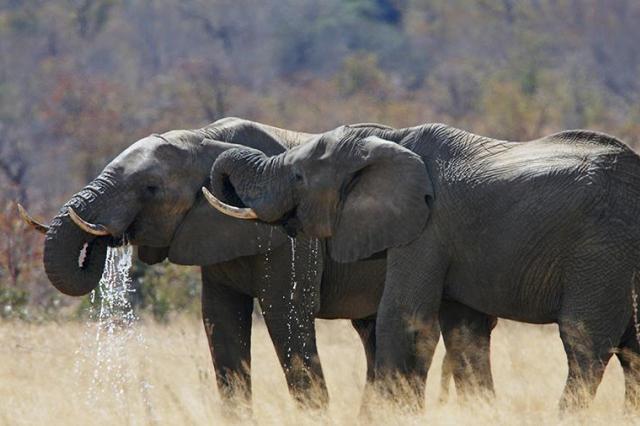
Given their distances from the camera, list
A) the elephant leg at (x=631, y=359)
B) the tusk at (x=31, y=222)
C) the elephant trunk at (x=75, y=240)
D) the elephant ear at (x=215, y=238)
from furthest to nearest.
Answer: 1. the tusk at (x=31, y=222)
2. the elephant ear at (x=215, y=238)
3. the elephant trunk at (x=75, y=240)
4. the elephant leg at (x=631, y=359)

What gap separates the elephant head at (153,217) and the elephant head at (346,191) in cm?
98

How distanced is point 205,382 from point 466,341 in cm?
167

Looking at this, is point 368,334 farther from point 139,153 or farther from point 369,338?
point 139,153

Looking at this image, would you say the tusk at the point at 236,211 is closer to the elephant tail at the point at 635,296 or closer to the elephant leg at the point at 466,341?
the elephant leg at the point at 466,341

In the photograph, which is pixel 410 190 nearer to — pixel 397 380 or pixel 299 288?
pixel 397 380

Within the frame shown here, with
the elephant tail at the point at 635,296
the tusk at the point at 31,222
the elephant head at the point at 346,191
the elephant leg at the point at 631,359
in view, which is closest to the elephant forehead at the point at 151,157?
the tusk at the point at 31,222

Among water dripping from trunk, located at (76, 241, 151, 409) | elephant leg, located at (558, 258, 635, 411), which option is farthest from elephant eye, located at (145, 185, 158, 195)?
elephant leg, located at (558, 258, 635, 411)

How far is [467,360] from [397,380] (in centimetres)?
76

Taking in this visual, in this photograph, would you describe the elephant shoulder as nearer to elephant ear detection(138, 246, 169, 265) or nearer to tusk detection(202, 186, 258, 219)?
tusk detection(202, 186, 258, 219)

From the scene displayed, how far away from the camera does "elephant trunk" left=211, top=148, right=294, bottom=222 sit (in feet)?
31.2

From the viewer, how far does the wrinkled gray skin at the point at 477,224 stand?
28.8 ft

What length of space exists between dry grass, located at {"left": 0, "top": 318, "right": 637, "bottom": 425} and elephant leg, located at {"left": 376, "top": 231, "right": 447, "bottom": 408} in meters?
0.29

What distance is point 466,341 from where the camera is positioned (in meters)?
9.94

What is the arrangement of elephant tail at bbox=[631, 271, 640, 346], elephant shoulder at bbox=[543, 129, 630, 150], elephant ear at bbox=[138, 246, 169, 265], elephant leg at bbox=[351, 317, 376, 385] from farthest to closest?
elephant leg at bbox=[351, 317, 376, 385], elephant ear at bbox=[138, 246, 169, 265], elephant shoulder at bbox=[543, 129, 630, 150], elephant tail at bbox=[631, 271, 640, 346]
